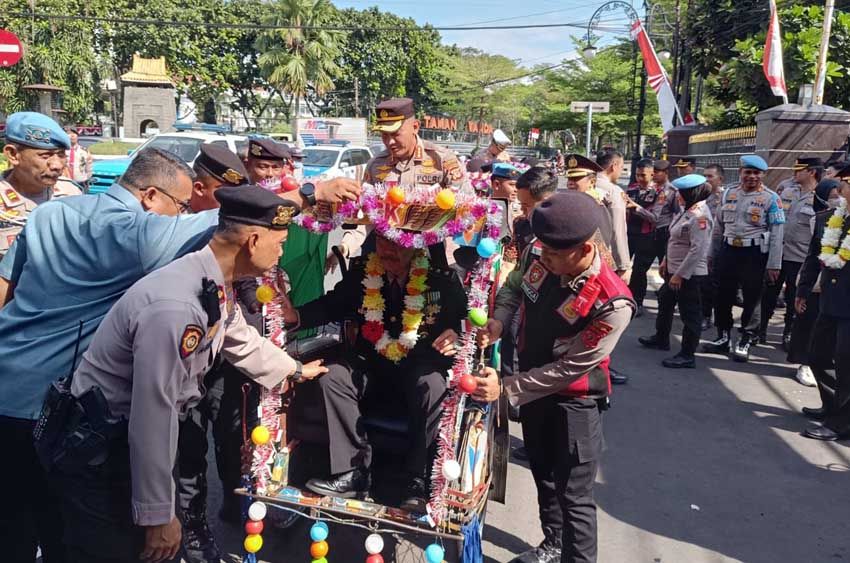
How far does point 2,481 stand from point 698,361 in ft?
20.3

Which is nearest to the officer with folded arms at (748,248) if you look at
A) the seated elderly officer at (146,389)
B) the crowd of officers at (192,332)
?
the crowd of officers at (192,332)

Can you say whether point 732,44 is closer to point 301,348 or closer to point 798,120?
point 798,120

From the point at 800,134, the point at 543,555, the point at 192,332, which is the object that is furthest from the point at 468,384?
the point at 800,134

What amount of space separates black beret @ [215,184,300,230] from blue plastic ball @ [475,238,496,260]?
1277 millimetres

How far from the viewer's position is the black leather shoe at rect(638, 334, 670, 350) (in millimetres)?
7062

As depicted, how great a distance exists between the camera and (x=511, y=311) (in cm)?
347

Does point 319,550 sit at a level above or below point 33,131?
below

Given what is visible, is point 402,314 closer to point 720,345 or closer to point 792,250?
point 720,345

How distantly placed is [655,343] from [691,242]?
4.61 ft

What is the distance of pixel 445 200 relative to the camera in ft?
9.91

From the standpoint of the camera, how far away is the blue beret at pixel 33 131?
3.38m

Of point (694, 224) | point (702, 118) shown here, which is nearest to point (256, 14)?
point (702, 118)

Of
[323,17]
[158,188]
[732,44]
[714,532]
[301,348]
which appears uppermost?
[323,17]

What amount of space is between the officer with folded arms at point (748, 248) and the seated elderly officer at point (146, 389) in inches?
228
